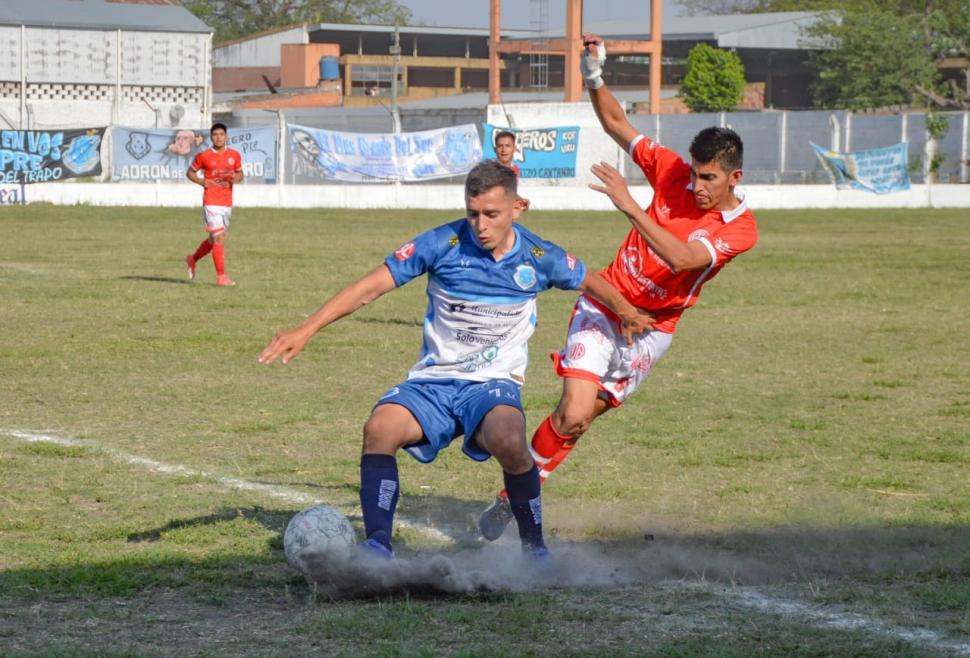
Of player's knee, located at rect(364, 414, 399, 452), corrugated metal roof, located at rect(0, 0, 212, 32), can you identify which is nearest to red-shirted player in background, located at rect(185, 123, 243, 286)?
player's knee, located at rect(364, 414, 399, 452)

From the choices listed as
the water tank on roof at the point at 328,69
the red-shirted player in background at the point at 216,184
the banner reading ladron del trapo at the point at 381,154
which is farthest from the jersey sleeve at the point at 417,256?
the water tank on roof at the point at 328,69

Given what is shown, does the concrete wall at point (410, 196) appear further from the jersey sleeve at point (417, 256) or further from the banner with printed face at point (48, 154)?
the jersey sleeve at point (417, 256)

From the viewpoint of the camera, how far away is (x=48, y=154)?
109 feet

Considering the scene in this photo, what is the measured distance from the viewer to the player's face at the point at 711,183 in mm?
6617

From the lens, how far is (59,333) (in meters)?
13.0

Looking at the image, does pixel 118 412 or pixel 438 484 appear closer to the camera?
pixel 438 484

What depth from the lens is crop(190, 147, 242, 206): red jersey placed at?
1808 centimetres

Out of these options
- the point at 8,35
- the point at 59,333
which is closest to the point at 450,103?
the point at 8,35

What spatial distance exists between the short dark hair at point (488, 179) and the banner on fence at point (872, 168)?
112 feet

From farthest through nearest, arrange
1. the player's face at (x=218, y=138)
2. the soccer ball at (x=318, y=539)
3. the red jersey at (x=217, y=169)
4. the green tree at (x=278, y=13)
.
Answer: the green tree at (x=278, y=13)
the red jersey at (x=217, y=169)
the player's face at (x=218, y=138)
the soccer ball at (x=318, y=539)

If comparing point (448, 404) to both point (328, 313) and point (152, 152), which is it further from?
point (152, 152)

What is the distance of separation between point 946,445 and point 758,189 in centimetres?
3018

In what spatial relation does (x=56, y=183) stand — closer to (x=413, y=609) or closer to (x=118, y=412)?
(x=118, y=412)

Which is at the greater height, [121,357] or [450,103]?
[450,103]
